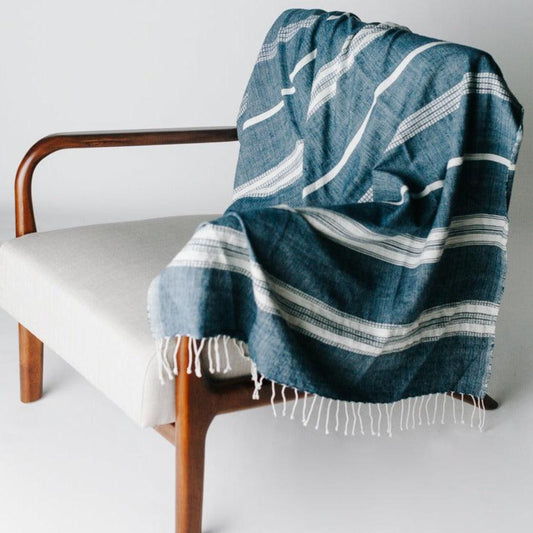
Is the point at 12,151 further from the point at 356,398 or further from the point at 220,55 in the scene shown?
the point at 356,398

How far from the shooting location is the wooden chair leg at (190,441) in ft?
5.12

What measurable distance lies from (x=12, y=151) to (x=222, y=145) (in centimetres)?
82

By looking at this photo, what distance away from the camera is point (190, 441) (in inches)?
62.6

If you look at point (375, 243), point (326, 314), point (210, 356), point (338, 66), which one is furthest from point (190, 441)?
point (338, 66)

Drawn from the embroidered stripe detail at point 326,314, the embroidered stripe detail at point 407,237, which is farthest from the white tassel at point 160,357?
the embroidered stripe detail at point 407,237

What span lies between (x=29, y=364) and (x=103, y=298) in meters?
0.50

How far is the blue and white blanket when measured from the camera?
1.49 meters

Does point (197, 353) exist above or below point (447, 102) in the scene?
below

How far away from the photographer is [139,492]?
1.86 metres

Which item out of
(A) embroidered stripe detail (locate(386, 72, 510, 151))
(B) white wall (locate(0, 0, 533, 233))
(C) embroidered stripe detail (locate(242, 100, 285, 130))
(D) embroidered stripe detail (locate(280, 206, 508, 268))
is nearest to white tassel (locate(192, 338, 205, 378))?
(D) embroidered stripe detail (locate(280, 206, 508, 268))

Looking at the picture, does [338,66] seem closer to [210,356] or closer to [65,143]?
[65,143]

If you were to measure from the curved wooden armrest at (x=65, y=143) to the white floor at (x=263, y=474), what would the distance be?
436mm

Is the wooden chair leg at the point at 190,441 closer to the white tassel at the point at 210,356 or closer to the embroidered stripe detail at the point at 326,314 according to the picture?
the white tassel at the point at 210,356

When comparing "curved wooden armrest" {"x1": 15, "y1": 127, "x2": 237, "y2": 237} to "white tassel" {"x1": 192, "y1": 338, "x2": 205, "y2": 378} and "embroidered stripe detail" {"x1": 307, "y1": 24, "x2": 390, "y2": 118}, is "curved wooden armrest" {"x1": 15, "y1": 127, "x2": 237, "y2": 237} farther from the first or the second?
"white tassel" {"x1": 192, "y1": 338, "x2": 205, "y2": 378}
